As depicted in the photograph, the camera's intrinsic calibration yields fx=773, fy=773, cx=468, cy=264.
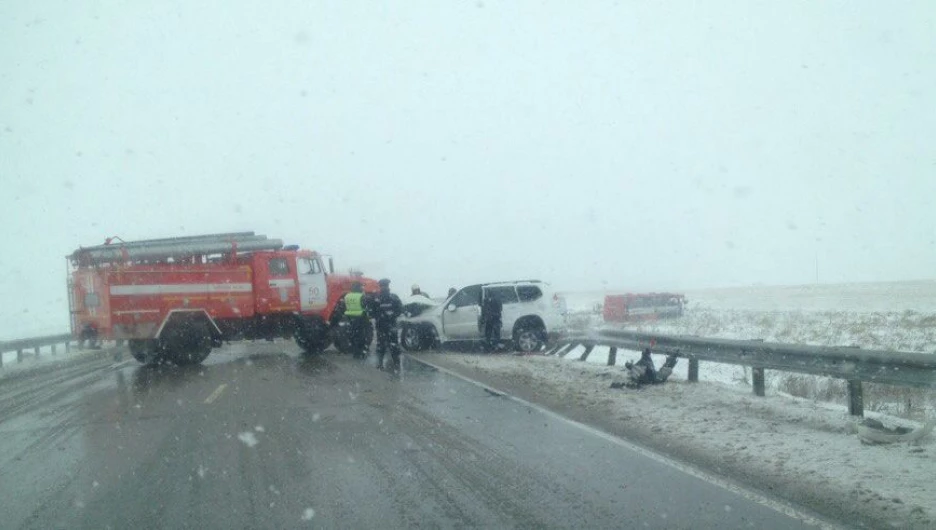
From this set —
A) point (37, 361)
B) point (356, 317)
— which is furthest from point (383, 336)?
point (37, 361)

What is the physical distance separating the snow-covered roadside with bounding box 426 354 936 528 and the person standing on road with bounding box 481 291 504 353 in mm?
5632

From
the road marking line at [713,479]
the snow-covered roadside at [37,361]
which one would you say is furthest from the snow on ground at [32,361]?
the road marking line at [713,479]

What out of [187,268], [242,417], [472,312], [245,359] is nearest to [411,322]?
[472,312]

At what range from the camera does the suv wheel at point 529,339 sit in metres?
19.0

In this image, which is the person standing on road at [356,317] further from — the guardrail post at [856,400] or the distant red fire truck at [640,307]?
the distant red fire truck at [640,307]

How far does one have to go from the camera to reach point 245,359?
1973 centimetres

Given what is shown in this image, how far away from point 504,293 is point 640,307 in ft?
51.9

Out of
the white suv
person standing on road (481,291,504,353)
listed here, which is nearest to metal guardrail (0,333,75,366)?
the white suv

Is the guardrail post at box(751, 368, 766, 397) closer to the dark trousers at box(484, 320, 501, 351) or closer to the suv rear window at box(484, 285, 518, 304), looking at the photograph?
the dark trousers at box(484, 320, 501, 351)

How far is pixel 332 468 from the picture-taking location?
7086 mm

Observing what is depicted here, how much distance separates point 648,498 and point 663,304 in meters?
29.1

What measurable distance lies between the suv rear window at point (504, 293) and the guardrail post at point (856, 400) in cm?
1094

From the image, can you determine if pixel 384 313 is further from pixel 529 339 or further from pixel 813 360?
pixel 813 360

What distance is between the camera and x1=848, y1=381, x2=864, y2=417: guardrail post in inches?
341
